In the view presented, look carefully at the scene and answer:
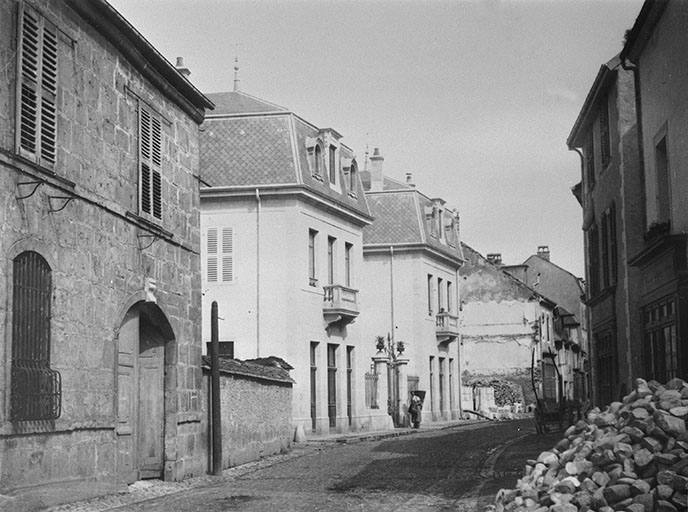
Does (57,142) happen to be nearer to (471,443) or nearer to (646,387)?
(646,387)

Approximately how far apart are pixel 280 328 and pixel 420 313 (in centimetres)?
1347

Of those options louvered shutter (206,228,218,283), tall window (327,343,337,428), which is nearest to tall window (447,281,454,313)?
tall window (327,343,337,428)

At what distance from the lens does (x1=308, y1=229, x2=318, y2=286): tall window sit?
32281 millimetres

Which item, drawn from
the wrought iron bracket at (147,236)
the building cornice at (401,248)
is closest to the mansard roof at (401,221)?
the building cornice at (401,248)

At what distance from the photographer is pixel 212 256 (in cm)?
3138

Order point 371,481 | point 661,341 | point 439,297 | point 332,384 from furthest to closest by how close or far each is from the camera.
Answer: point 439,297, point 332,384, point 661,341, point 371,481

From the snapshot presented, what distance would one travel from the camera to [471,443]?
26.4m

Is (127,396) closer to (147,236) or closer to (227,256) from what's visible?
(147,236)

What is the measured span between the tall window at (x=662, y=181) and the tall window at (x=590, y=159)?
8.39 meters

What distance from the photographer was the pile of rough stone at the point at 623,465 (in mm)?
8180

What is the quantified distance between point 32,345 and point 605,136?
593 inches

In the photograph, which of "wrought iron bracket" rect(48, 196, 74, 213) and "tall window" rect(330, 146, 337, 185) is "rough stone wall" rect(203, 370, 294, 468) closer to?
"wrought iron bracket" rect(48, 196, 74, 213)

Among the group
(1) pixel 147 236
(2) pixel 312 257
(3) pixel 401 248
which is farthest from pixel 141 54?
(3) pixel 401 248

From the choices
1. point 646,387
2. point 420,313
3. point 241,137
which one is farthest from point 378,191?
point 646,387
